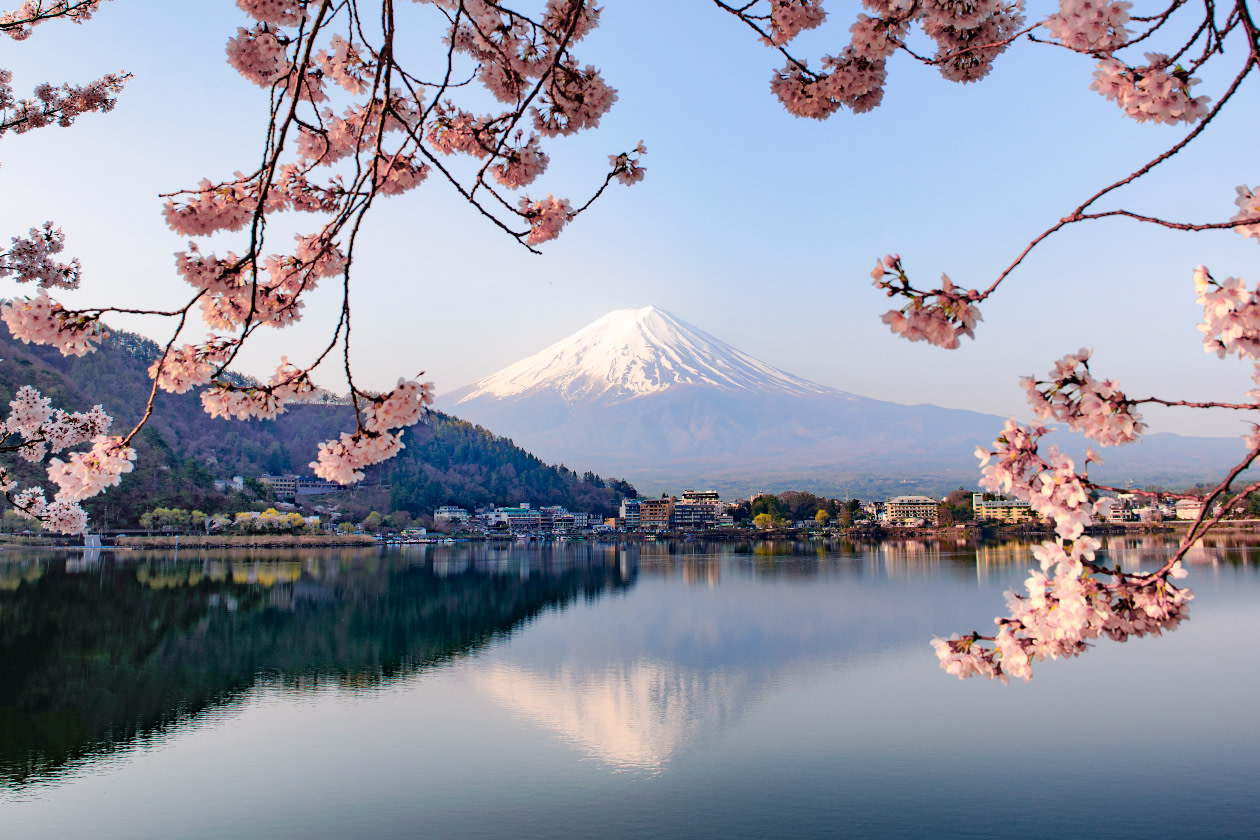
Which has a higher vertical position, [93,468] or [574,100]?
[574,100]

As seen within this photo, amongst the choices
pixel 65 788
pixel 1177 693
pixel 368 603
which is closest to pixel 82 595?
pixel 368 603

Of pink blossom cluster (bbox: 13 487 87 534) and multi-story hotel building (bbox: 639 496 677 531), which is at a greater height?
pink blossom cluster (bbox: 13 487 87 534)

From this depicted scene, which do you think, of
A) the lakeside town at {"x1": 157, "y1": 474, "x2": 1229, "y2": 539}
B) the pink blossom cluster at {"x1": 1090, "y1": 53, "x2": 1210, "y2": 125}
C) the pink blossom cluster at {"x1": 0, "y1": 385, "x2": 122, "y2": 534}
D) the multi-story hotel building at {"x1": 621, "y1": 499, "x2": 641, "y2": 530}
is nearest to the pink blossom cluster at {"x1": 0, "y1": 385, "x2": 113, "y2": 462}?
the pink blossom cluster at {"x1": 0, "y1": 385, "x2": 122, "y2": 534}

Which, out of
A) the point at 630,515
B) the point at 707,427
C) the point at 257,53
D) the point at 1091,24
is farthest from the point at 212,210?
the point at 707,427

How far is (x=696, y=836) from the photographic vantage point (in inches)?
224

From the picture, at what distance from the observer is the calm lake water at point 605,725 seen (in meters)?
6.05

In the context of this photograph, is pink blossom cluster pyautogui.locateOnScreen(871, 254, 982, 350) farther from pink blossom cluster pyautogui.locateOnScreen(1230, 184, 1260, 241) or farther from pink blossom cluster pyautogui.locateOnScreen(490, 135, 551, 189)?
pink blossom cluster pyautogui.locateOnScreen(490, 135, 551, 189)

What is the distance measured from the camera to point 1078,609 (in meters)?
1.25

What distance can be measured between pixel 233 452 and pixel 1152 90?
6681 centimetres

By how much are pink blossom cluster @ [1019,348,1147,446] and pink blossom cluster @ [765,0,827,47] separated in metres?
1.65

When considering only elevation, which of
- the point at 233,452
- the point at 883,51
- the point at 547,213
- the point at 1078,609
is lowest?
the point at 1078,609

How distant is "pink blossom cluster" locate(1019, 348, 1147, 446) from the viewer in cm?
122

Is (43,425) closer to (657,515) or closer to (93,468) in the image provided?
(93,468)

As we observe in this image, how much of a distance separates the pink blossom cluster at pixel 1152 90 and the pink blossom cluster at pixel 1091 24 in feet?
0.11
